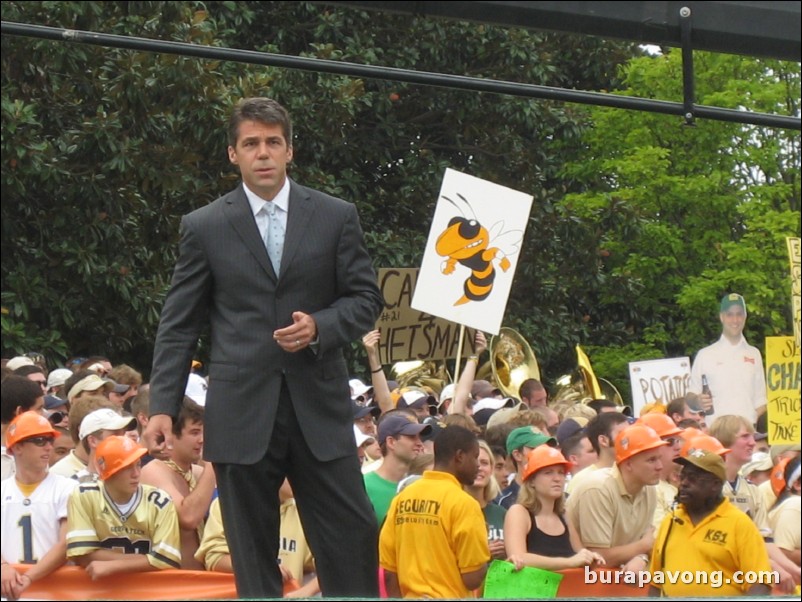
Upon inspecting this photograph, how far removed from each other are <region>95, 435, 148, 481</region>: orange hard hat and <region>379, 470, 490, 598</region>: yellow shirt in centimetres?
107

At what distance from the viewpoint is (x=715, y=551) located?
5891mm

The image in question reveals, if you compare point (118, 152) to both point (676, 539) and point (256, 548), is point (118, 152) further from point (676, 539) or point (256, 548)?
point (256, 548)

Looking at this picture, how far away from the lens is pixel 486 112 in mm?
16078

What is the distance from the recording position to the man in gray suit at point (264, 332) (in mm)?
4094

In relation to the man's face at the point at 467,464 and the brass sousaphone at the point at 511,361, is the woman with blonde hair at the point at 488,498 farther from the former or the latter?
the brass sousaphone at the point at 511,361

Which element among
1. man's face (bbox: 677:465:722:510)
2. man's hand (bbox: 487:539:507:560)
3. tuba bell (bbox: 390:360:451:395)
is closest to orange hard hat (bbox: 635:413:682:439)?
man's face (bbox: 677:465:722:510)

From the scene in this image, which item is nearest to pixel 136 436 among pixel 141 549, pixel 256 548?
pixel 141 549

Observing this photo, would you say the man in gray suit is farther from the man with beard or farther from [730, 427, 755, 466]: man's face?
[730, 427, 755, 466]: man's face

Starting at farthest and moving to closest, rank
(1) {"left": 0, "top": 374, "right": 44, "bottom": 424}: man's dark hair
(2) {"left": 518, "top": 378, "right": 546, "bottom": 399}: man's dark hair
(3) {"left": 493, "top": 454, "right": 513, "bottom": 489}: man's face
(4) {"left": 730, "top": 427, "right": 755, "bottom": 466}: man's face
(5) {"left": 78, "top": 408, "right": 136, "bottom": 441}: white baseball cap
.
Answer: (2) {"left": 518, "top": 378, "right": 546, "bottom": 399}: man's dark hair < (4) {"left": 730, "top": 427, "right": 755, "bottom": 466}: man's face < (3) {"left": 493, "top": 454, "right": 513, "bottom": 489}: man's face < (5) {"left": 78, "top": 408, "right": 136, "bottom": 441}: white baseball cap < (1) {"left": 0, "top": 374, "right": 44, "bottom": 424}: man's dark hair

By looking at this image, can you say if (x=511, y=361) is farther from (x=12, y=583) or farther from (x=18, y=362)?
(x=12, y=583)

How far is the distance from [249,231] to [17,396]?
2.53m

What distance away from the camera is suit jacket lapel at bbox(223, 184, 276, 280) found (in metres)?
4.10

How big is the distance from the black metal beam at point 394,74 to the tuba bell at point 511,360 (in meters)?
10.8

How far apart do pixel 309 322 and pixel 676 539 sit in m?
2.62
